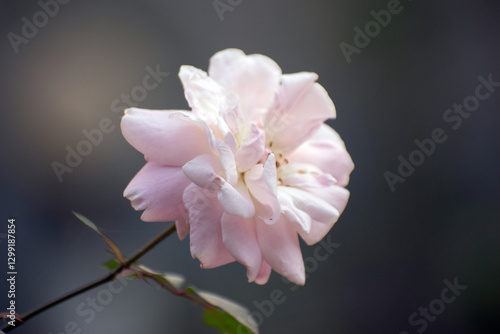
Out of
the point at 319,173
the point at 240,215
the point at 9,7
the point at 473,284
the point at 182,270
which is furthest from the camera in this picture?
the point at 473,284

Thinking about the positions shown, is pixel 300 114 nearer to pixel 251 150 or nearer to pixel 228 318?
pixel 251 150

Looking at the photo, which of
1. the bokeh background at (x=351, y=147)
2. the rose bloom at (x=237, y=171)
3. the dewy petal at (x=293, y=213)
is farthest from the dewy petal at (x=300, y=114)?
the bokeh background at (x=351, y=147)

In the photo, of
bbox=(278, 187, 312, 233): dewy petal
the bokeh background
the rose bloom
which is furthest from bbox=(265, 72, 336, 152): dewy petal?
the bokeh background

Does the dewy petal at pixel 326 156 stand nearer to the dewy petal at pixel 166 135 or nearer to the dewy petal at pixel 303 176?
the dewy petal at pixel 303 176

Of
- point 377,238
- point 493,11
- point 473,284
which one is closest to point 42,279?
point 377,238

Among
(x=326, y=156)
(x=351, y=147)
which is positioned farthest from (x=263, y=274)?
(x=351, y=147)

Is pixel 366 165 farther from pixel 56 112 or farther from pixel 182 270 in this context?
pixel 56 112
